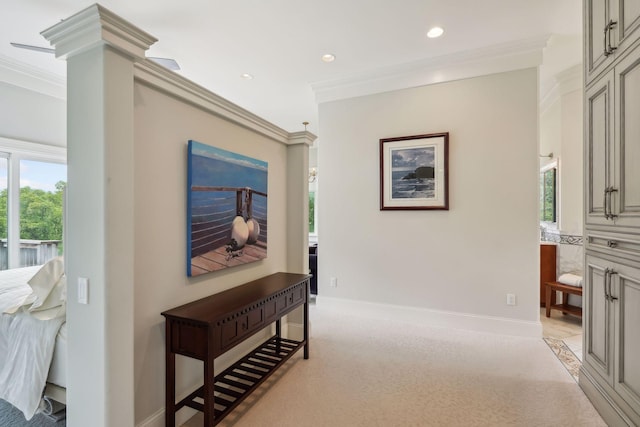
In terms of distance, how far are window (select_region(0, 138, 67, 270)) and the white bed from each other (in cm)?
218

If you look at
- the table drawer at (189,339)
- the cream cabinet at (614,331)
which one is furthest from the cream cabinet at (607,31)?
the table drawer at (189,339)

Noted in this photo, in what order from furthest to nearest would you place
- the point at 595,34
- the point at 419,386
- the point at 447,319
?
the point at 447,319 → the point at 419,386 → the point at 595,34

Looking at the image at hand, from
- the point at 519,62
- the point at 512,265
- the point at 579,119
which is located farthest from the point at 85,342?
the point at 579,119

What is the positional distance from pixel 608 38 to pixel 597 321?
1.85 m

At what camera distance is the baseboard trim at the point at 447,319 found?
10.6 feet

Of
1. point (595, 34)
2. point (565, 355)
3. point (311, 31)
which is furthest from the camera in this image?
point (311, 31)

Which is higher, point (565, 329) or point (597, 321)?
point (597, 321)

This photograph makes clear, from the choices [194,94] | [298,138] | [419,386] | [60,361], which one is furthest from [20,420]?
[298,138]

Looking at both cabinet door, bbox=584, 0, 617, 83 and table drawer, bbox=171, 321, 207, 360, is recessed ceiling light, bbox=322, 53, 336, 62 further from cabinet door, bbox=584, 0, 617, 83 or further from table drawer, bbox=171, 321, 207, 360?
table drawer, bbox=171, 321, 207, 360

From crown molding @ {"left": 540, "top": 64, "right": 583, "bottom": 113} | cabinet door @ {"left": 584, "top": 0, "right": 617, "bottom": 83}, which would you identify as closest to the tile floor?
cabinet door @ {"left": 584, "top": 0, "right": 617, "bottom": 83}

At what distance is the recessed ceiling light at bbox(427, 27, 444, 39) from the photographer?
294 cm

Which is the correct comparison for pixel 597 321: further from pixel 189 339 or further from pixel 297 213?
pixel 189 339

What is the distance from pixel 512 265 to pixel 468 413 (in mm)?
1864

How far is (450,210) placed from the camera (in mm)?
3531
